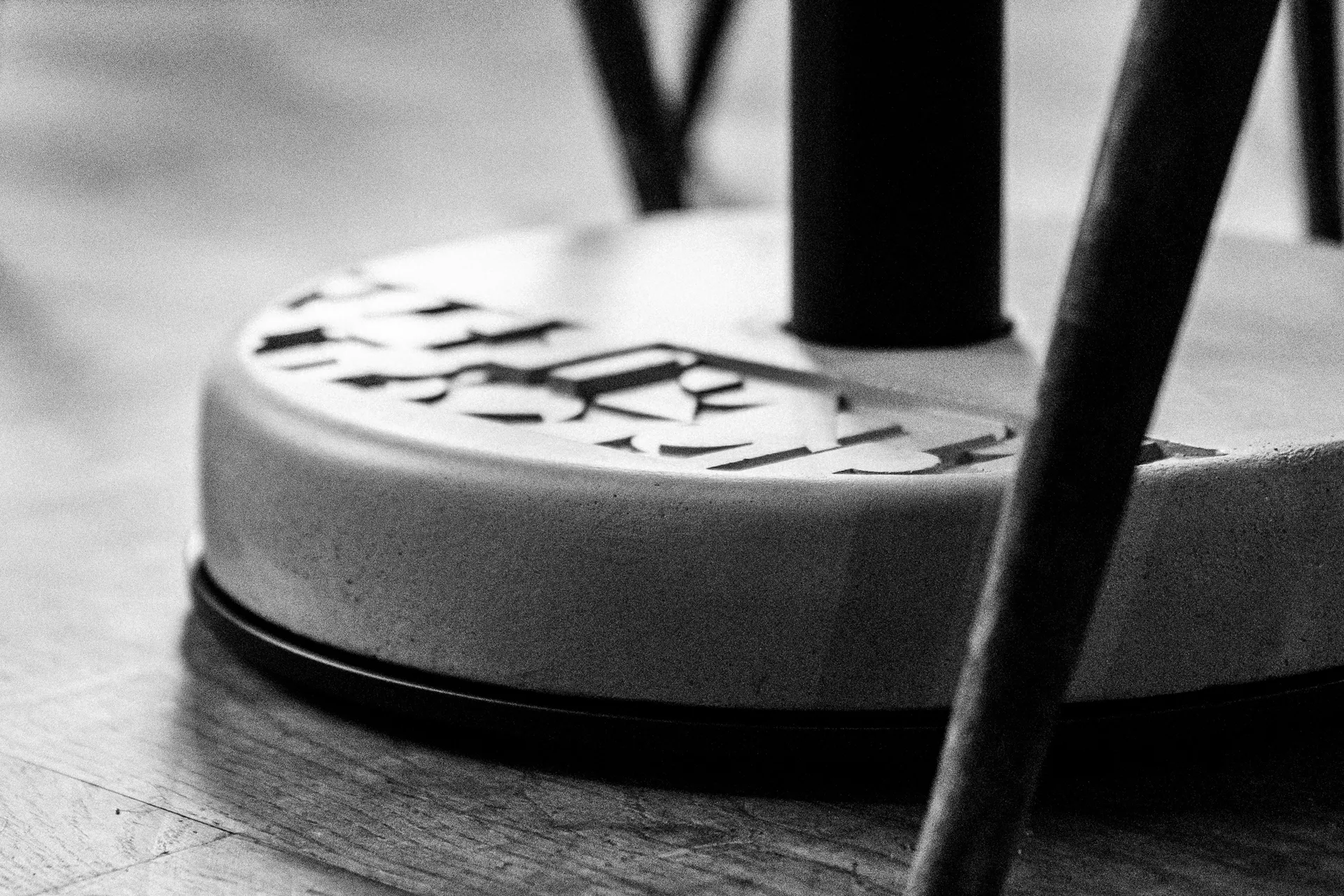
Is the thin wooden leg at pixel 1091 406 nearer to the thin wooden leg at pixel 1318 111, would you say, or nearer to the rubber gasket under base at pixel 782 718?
the rubber gasket under base at pixel 782 718

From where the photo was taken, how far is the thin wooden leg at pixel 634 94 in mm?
1059

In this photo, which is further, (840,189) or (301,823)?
(840,189)

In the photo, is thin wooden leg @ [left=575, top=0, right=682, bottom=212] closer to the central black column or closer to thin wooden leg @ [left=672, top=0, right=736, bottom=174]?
thin wooden leg @ [left=672, top=0, right=736, bottom=174]

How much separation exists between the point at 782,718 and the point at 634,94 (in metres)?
0.59

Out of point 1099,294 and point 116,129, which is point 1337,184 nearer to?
point 1099,294

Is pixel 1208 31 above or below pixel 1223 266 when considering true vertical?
above

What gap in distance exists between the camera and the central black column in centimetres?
70

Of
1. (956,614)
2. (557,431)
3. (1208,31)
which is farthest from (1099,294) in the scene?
(557,431)

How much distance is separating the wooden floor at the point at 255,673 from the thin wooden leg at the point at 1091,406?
13 cm

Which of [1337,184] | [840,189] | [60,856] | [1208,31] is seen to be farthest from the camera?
[1337,184]

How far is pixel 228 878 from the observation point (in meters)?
0.54

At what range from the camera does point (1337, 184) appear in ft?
3.96

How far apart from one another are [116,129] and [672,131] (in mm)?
1319

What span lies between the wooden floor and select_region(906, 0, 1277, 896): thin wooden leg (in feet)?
0.44
